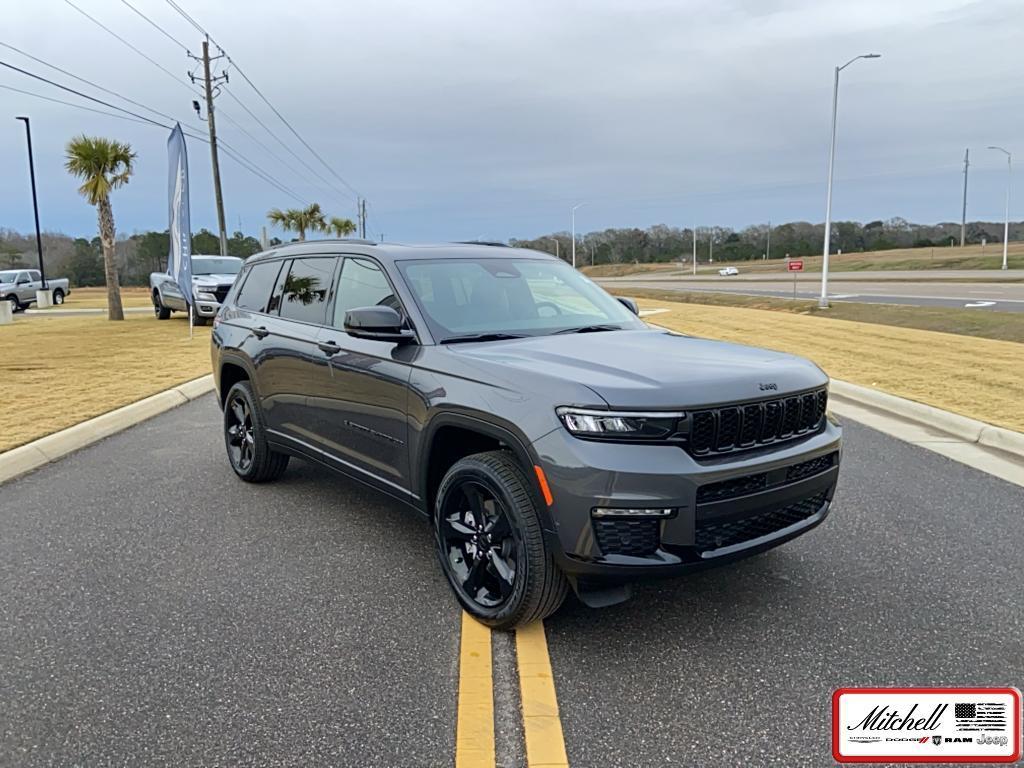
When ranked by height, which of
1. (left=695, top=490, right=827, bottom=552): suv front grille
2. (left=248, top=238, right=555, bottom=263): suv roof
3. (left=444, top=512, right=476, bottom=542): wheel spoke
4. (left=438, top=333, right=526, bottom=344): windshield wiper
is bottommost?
(left=444, top=512, right=476, bottom=542): wheel spoke

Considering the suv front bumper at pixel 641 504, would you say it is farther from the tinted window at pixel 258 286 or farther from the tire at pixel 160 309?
the tire at pixel 160 309

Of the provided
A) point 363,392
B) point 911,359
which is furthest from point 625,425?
point 911,359

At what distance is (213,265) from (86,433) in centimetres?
1450

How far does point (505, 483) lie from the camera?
10.8ft

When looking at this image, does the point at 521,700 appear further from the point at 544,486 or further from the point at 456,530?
the point at 456,530

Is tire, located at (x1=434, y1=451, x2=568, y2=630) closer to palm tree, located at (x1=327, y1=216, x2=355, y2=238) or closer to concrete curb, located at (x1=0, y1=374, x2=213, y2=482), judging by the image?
concrete curb, located at (x1=0, y1=374, x2=213, y2=482)

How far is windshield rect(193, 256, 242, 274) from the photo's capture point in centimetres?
2066

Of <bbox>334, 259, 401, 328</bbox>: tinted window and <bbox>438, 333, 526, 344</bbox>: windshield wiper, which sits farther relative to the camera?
<bbox>334, 259, 401, 328</bbox>: tinted window

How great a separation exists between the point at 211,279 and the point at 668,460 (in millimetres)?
18899

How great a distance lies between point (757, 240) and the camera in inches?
4702

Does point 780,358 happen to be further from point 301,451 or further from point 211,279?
point 211,279

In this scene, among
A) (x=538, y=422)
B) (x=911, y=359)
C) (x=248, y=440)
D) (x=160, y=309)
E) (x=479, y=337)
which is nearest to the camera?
(x=538, y=422)

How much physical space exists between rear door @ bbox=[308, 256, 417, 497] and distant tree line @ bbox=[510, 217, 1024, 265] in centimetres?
8991

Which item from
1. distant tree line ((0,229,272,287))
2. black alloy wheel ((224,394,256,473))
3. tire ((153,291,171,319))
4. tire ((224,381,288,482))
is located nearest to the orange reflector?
tire ((224,381,288,482))
